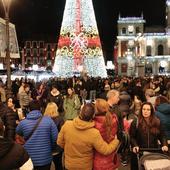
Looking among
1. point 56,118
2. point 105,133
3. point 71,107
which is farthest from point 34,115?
point 71,107

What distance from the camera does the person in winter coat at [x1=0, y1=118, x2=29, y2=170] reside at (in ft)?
13.5

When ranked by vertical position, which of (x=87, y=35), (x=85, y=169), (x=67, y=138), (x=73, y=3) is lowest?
(x=85, y=169)

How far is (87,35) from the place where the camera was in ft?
115

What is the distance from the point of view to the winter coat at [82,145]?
18.3ft

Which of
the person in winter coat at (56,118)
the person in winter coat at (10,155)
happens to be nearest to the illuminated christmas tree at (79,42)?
the person in winter coat at (56,118)

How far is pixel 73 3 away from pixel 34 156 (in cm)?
2953

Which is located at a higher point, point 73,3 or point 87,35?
point 73,3

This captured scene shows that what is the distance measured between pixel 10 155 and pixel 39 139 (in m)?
2.18

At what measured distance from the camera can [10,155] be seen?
417 cm

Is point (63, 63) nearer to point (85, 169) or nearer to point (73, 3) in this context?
point (73, 3)

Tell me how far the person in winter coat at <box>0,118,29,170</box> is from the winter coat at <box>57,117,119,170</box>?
146cm

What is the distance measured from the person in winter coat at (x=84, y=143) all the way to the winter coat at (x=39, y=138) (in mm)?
643

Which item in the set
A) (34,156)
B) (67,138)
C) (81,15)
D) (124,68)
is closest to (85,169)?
(67,138)

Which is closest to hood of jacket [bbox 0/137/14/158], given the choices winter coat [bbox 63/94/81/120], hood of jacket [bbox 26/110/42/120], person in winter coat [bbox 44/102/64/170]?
hood of jacket [bbox 26/110/42/120]
